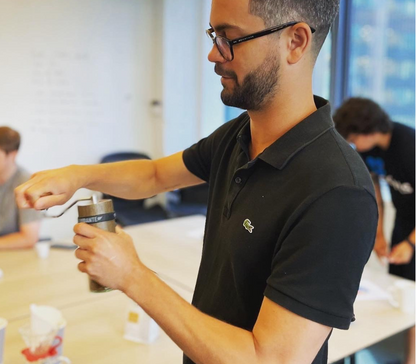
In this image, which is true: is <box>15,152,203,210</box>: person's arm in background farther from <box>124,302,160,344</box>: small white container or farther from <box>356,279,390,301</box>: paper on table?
<box>356,279,390,301</box>: paper on table

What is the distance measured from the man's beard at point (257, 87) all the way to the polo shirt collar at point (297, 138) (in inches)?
3.4

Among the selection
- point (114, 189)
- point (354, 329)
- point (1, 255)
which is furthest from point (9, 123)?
point (354, 329)

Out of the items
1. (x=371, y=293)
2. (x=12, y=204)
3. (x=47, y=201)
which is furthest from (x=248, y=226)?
(x=12, y=204)

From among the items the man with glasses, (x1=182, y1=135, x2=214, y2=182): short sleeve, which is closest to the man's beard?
the man with glasses

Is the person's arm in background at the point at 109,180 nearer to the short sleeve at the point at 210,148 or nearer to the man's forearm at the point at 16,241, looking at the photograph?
the short sleeve at the point at 210,148

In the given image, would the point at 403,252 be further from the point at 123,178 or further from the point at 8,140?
the point at 8,140

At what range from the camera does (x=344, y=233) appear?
0.85 metres

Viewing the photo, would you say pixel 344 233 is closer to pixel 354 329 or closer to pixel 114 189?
pixel 114 189

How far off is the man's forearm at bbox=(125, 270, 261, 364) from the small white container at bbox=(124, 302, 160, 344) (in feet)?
2.37

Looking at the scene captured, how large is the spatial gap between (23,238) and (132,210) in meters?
1.88

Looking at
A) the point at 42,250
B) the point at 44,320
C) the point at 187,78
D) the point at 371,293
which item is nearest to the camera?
the point at 44,320

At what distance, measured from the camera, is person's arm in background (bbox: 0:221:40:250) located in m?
2.49

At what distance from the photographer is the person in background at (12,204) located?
2548 millimetres

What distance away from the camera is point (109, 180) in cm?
132
